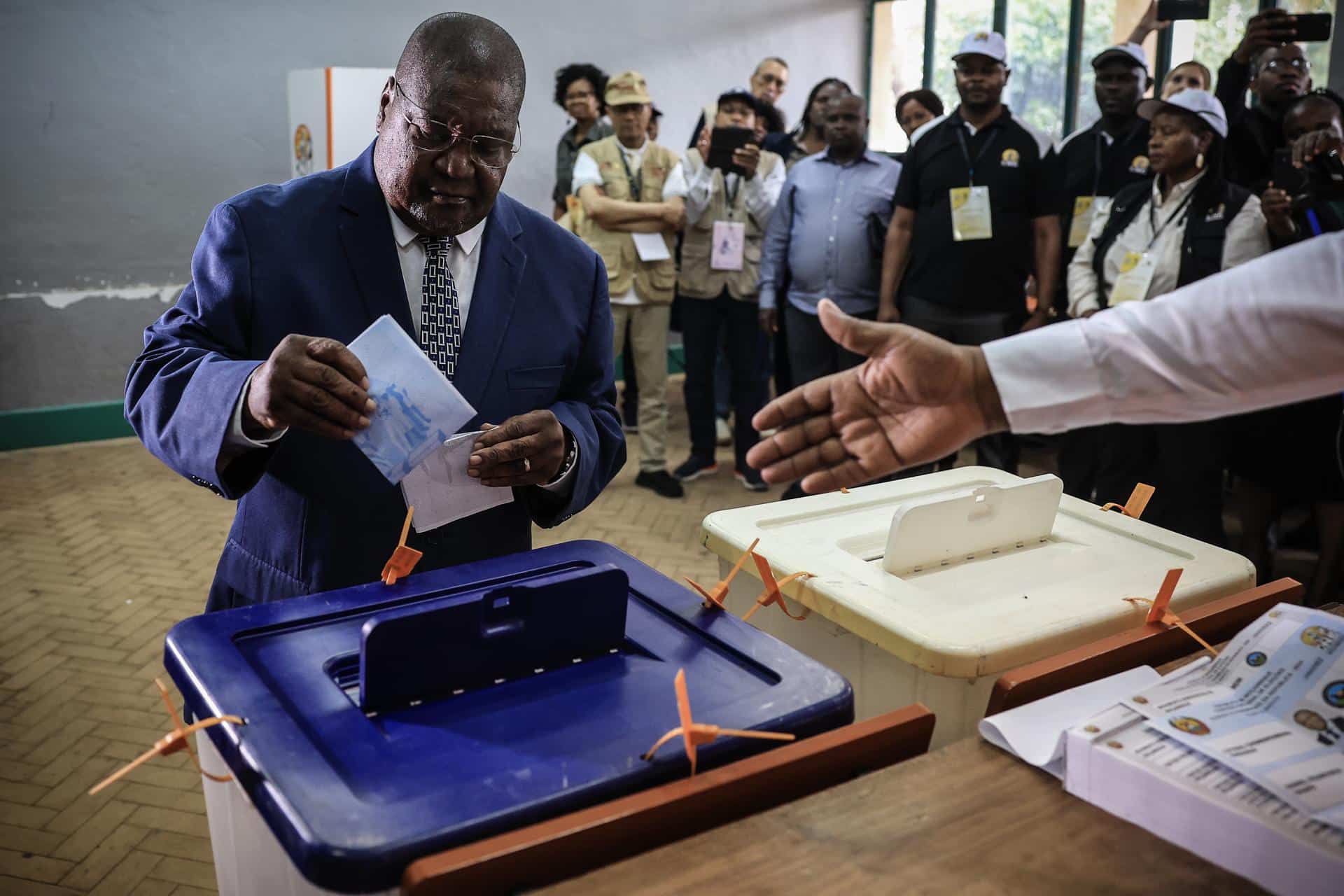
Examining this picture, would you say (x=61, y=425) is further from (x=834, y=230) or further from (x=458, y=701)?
(x=458, y=701)

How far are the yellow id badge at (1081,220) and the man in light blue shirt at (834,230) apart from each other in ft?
2.42

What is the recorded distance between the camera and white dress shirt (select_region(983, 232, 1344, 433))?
1009mm

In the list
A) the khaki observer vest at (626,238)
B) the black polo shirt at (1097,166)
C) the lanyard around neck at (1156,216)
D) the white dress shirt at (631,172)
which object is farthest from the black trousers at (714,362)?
the lanyard around neck at (1156,216)

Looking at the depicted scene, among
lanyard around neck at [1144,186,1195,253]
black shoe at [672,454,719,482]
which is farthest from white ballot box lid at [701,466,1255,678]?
black shoe at [672,454,719,482]

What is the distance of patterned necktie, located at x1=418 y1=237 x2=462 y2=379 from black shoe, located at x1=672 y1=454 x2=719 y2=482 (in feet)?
11.3

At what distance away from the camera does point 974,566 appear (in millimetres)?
1483

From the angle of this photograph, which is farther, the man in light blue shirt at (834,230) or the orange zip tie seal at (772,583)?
the man in light blue shirt at (834,230)

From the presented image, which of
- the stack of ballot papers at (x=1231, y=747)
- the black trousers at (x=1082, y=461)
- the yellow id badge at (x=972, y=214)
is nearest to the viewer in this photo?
the stack of ballot papers at (x=1231, y=747)

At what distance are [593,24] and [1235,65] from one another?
163 inches

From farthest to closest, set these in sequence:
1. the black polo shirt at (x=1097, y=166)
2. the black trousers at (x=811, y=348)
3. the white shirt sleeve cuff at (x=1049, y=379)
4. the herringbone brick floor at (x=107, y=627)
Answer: the black trousers at (x=811, y=348) → the black polo shirt at (x=1097, y=166) → the herringbone brick floor at (x=107, y=627) → the white shirt sleeve cuff at (x=1049, y=379)

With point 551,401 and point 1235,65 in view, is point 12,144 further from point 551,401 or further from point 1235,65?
point 1235,65

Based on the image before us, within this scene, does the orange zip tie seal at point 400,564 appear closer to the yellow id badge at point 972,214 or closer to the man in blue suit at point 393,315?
the man in blue suit at point 393,315

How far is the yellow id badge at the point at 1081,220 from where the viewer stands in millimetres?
4098

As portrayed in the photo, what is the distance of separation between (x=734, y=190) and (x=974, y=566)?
3798mm
